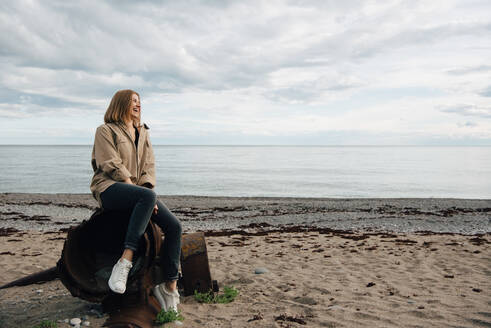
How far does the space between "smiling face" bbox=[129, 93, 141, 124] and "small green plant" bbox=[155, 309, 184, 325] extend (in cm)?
225

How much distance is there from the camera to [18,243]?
34.1ft

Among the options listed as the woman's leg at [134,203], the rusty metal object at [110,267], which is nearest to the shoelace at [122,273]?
the woman's leg at [134,203]

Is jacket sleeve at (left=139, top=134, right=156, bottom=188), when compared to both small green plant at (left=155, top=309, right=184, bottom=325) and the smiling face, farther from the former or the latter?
small green plant at (left=155, top=309, right=184, bottom=325)

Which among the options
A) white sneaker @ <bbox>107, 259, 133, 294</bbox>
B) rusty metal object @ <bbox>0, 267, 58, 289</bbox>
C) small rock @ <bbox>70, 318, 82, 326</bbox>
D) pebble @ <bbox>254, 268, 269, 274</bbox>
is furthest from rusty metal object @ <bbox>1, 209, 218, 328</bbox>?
pebble @ <bbox>254, 268, 269, 274</bbox>

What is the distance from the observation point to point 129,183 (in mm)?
3834

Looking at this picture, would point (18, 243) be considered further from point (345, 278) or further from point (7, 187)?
point (7, 187)

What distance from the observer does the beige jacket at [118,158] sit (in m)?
3.84

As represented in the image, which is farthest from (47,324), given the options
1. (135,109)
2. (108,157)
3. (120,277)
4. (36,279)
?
(135,109)

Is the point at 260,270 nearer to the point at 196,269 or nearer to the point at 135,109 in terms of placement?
the point at 196,269

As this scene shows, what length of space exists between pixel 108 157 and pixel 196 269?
7.49 feet

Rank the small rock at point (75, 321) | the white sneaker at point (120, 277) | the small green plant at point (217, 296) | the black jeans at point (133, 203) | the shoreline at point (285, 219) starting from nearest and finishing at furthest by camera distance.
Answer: the white sneaker at point (120, 277) → the black jeans at point (133, 203) → the small rock at point (75, 321) → the small green plant at point (217, 296) → the shoreline at point (285, 219)

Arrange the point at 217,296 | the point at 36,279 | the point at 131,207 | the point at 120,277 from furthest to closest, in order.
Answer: the point at 36,279 → the point at 217,296 → the point at 131,207 → the point at 120,277

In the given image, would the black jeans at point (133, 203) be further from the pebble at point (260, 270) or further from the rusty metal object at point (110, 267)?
the pebble at point (260, 270)

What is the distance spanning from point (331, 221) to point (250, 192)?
20.3 m
